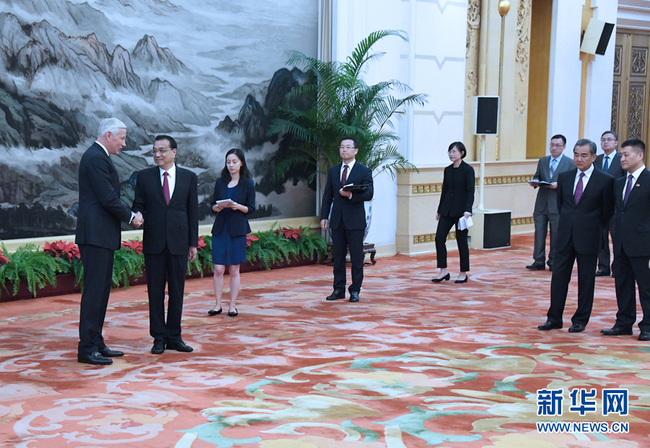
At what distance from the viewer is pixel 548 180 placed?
381 inches

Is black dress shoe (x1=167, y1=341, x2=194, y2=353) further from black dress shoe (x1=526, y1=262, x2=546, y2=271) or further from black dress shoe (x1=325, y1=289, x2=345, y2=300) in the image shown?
black dress shoe (x1=526, y1=262, x2=546, y2=271)

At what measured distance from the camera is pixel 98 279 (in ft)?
17.4

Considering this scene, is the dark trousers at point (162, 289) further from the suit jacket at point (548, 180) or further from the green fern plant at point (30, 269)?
the suit jacket at point (548, 180)

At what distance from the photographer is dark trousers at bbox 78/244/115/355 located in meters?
5.27

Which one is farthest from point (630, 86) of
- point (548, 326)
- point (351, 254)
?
point (548, 326)

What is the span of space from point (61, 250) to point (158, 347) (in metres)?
3.04

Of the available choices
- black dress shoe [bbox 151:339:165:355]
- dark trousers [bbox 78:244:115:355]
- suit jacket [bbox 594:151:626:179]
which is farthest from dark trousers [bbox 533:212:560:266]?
dark trousers [bbox 78:244:115:355]

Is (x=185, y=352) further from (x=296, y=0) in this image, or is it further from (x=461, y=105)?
(x=461, y=105)

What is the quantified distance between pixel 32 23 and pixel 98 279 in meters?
4.08

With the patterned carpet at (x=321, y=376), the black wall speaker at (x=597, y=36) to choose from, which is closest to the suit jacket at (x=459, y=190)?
the patterned carpet at (x=321, y=376)

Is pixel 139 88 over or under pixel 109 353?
over

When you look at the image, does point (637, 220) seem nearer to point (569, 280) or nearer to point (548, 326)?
point (569, 280)

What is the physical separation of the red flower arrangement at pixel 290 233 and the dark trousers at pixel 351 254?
8.12ft

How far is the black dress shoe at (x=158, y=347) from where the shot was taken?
5582mm
